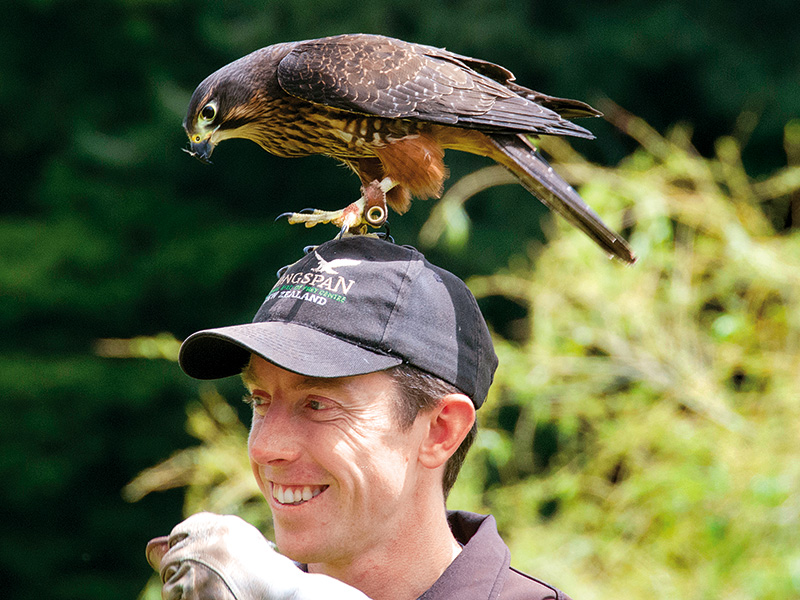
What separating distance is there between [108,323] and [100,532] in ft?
5.26

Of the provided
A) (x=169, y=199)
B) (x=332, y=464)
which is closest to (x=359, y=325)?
(x=332, y=464)

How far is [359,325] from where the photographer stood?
1.34 meters

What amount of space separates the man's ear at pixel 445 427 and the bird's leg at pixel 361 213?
0.35m

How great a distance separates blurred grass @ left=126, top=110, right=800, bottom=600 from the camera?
2.71 m

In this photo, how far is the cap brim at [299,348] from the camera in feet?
4.13

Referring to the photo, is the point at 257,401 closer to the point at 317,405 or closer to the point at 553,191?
the point at 317,405

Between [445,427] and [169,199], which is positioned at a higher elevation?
[445,427]

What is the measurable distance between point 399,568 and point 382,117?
80cm

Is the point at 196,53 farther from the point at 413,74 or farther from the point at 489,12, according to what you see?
the point at 413,74

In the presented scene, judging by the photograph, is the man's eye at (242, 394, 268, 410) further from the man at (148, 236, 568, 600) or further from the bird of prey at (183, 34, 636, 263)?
the bird of prey at (183, 34, 636, 263)

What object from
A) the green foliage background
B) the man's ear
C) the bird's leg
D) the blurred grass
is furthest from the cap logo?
the green foliage background

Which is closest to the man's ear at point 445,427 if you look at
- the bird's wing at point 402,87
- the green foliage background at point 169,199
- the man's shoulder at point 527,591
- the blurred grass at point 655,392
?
the man's shoulder at point 527,591

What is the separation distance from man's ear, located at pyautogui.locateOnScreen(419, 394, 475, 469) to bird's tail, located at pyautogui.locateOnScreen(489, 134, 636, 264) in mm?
422

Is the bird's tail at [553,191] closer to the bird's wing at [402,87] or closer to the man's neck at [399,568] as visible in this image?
the bird's wing at [402,87]
